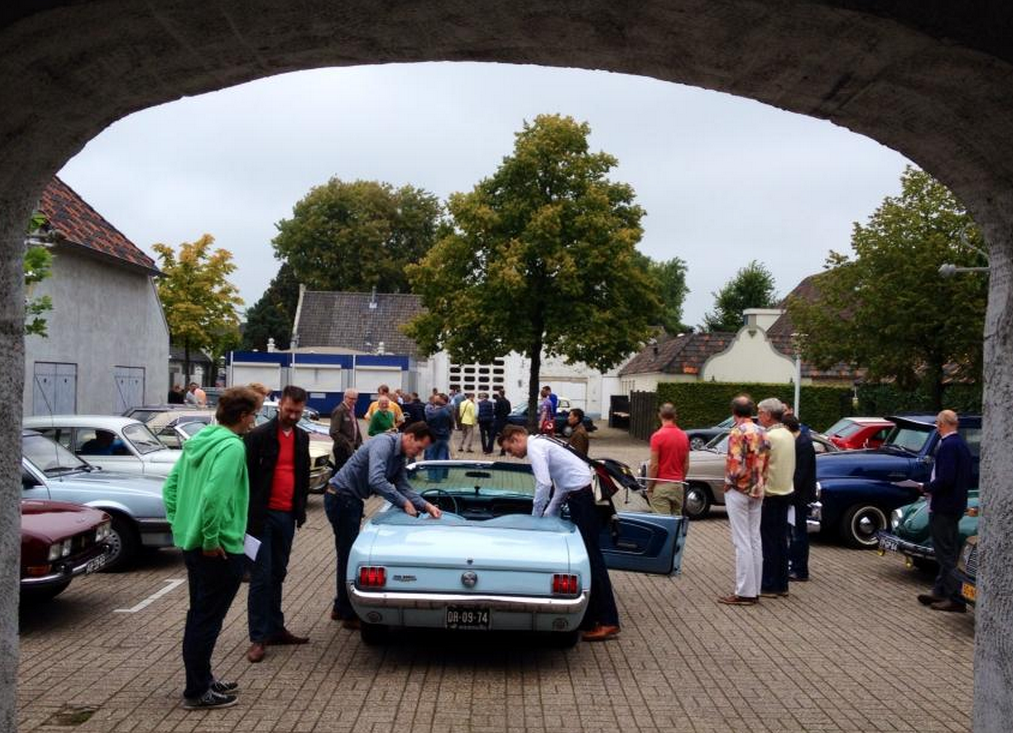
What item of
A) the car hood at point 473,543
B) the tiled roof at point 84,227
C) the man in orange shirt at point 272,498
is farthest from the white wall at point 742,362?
the man in orange shirt at point 272,498

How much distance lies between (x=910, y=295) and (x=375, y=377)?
25.6 meters

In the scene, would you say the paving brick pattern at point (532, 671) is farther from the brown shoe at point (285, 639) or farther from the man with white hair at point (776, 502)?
the man with white hair at point (776, 502)

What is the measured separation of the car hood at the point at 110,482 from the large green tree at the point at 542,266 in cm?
2905

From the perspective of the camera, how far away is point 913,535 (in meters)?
11.5

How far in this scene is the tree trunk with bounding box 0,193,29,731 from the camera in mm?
4137

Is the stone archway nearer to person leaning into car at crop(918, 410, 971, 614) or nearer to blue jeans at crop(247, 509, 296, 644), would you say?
blue jeans at crop(247, 509, 296, 644)

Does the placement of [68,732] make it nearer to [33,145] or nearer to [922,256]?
[33,145]

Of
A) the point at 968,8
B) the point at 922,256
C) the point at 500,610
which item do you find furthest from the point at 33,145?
the point at 922,256

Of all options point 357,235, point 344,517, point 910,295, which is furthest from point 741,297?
point 344,517

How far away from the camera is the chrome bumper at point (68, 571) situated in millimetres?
8453

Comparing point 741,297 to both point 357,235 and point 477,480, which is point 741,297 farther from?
point 477,480

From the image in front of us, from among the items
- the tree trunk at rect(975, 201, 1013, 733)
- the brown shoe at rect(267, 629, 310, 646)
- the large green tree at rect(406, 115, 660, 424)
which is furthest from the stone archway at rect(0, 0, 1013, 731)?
the large green tree at rect(406, 115, 660, 424)

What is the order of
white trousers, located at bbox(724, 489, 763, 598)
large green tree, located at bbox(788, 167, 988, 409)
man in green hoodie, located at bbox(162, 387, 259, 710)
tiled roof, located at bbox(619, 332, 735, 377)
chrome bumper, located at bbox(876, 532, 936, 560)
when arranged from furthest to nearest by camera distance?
tiled roof, located at bbox(619, 332, 735, 377) → large green tree, located at bbox(788, 167, 988, 409) → chrome bumper, located at bbox(876, 532, 936, 560) → white trousers, located at bbox(724, 489, 763, 598) → man in green hoodie, located at bbox(162, 387, 259, 710)

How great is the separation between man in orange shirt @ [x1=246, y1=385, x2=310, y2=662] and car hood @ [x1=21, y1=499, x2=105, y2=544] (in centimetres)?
188
